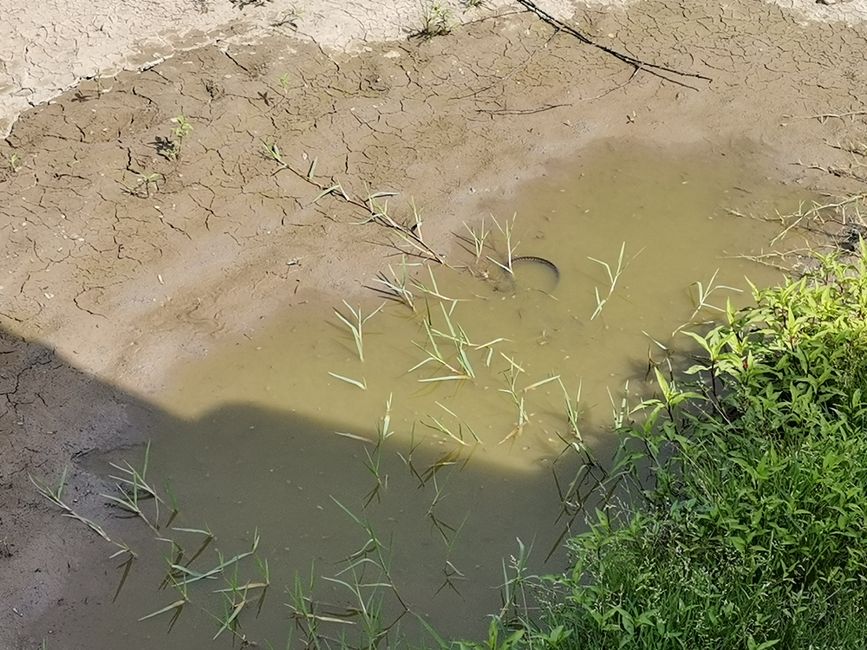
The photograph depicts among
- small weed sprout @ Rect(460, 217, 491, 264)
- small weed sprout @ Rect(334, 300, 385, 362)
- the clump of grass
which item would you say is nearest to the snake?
small weed sprout @ Rect(460, 217, 491, 264)

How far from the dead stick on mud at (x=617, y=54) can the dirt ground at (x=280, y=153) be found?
0.11ft

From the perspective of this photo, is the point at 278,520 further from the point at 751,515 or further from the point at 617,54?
the point at 617,54

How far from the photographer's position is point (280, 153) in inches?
188

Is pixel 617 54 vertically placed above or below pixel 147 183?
above

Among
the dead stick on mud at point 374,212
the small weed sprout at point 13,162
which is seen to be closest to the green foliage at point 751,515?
the dead stick on mud at point 374,212

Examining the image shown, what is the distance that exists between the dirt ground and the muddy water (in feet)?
0.68

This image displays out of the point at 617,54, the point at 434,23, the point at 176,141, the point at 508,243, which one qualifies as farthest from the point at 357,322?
the point at 617,54

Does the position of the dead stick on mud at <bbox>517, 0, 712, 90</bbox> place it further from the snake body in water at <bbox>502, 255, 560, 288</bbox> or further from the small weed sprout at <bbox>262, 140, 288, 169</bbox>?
the small weed sprout at <bbox>262, 140, 288, 169</bbox>

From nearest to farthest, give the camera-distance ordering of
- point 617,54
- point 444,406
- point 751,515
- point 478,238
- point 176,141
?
point 751,515, point 444,406, point 478,238, point 176,141, point 617,54

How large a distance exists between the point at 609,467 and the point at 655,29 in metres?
3.05

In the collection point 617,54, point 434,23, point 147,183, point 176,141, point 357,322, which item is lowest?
point 357,322

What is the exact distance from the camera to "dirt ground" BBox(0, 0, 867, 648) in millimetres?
3936

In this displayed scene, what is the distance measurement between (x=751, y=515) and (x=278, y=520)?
163 cm

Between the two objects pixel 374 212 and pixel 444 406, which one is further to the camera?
pixel 374 212
